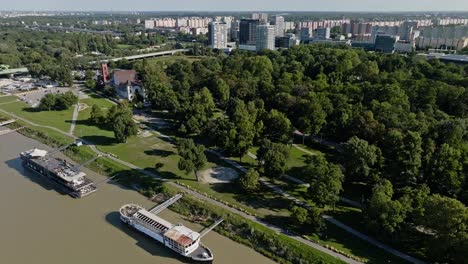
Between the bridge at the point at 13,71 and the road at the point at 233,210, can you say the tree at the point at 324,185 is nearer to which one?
the road at the point at 233,210

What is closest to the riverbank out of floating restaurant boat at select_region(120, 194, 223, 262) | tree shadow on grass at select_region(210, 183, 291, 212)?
floating restaurant boat at select_region(120, 194, 223, 262)

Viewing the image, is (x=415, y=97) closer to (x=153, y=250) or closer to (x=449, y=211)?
(x=449, y=211)

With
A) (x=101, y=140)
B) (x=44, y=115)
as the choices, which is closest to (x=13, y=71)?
(x=44, y=115)

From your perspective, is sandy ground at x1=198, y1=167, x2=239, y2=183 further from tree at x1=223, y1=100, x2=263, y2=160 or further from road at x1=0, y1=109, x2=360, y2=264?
road at x1=0, y1=109, x2=360, y2=264

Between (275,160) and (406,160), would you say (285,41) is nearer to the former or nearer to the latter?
(406,160)

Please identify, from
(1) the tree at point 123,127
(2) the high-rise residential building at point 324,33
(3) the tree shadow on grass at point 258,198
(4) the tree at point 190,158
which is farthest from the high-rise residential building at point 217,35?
(3) the tree shadow on grass at point 258,198

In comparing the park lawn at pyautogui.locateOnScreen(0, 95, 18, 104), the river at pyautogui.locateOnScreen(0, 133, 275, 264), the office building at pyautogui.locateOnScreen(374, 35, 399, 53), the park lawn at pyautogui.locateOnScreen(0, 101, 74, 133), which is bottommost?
the river at pyautogui.locateOnScreen(0, 133, 275, 264)
